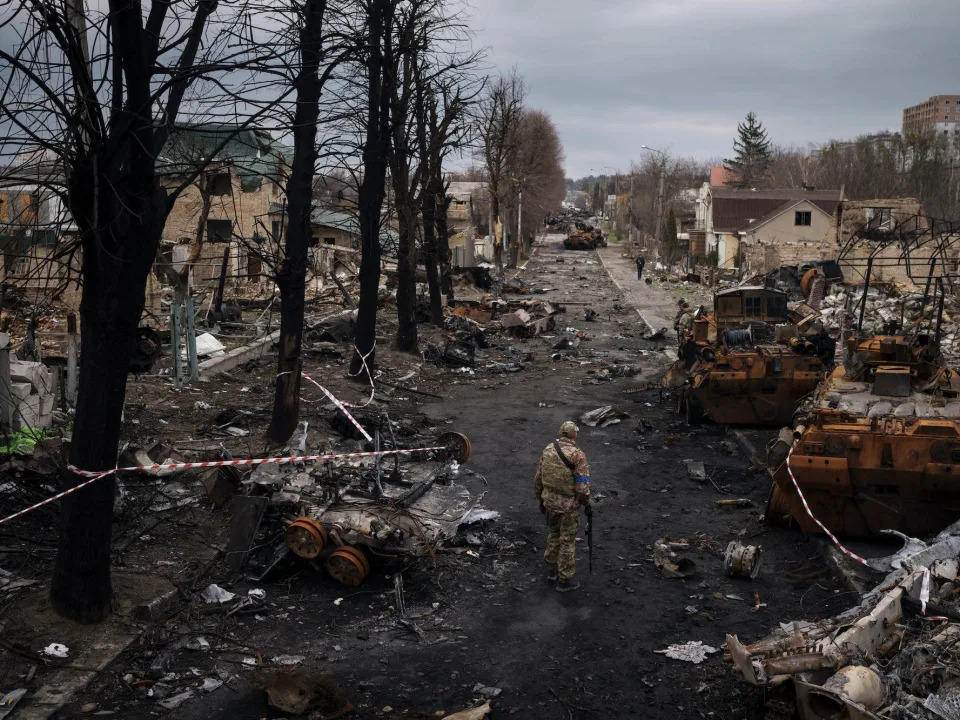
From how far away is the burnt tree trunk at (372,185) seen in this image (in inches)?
628

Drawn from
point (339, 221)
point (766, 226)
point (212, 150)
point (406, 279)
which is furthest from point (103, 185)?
point (766, 226)

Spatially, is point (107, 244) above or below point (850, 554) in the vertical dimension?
above

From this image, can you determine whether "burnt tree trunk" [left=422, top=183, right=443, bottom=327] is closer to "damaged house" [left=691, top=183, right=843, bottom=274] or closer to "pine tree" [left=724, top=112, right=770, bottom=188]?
"damaged house" [left=691, top=183, right=843, bottom=274]

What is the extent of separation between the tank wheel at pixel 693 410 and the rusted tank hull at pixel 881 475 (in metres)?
5.95

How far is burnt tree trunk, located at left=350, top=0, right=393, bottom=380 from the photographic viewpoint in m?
16.0

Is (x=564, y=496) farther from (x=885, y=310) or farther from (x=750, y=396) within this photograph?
(x=885, y=310)

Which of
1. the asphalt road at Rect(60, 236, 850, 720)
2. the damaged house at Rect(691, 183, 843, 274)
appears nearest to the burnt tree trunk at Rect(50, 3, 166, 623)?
the asphalt road at Rect(60, 236, 850, 720)

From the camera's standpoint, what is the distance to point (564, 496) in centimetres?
838

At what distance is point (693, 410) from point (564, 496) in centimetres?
768

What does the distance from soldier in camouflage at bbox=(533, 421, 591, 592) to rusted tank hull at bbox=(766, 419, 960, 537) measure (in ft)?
7.79

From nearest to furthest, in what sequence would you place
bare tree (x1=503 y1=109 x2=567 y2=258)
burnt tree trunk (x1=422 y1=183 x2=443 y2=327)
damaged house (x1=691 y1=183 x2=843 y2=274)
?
1. burnt tree trunk (x1=422 y1=183 x2=443 y2=327)
2. damaged house (x1=691 y1=183 x2=843 y2=274)
3. bare tree (x1=503 y1=109 x2=567 y2=258)

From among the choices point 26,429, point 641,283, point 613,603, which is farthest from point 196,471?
point 641,283

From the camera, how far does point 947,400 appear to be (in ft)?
33.5

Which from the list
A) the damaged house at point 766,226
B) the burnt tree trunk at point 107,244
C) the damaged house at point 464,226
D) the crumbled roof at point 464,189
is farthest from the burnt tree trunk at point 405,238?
the crumbled roof at point 464,189
